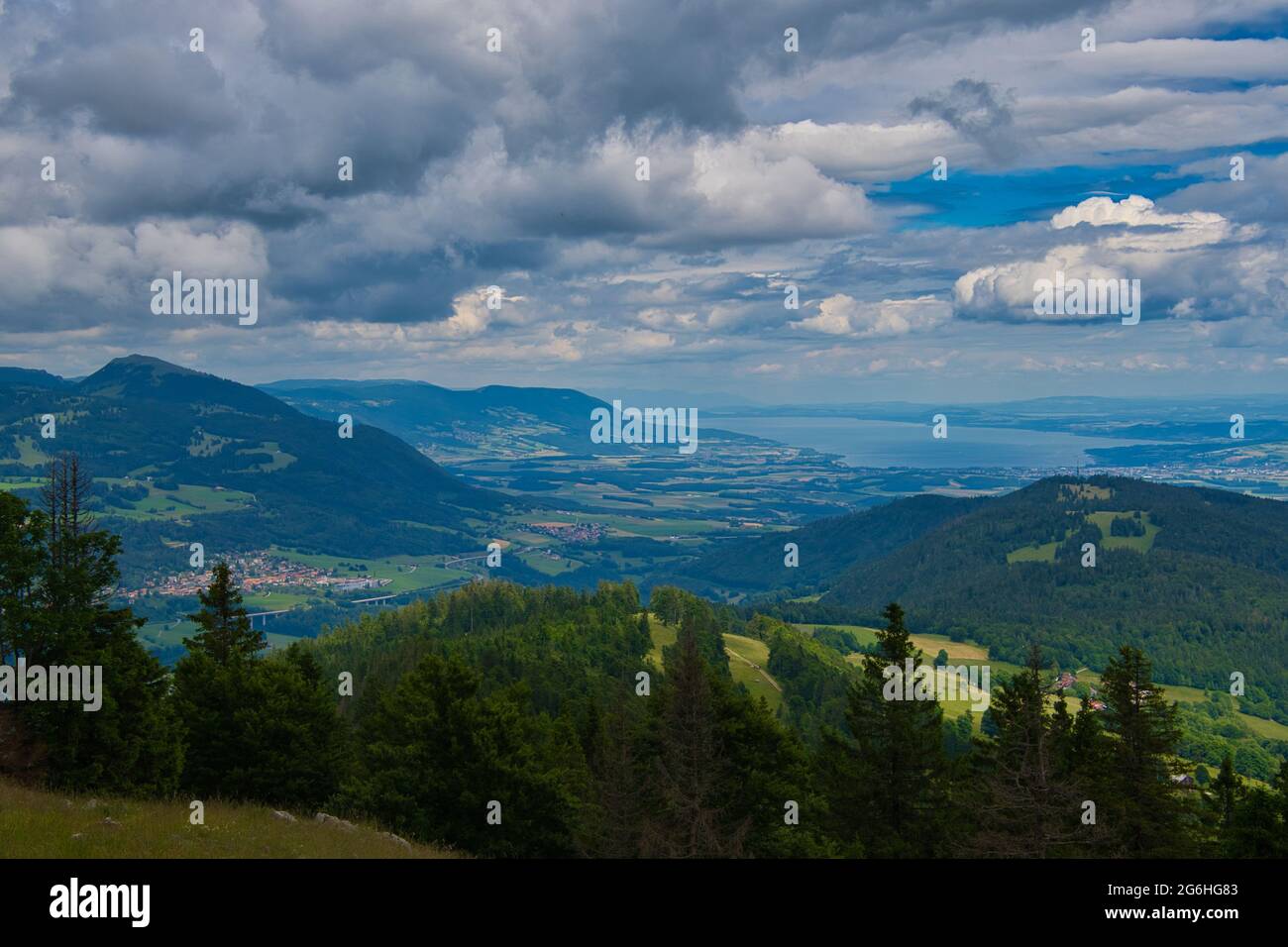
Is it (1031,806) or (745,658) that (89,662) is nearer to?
(1031,806)

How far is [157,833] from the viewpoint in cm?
1936

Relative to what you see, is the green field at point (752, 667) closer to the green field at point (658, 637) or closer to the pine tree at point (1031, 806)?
the green field at point (658, 637)

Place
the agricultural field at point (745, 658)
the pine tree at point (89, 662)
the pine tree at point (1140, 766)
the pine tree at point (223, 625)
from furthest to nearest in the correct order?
1. the agricultural field at point (745, 658)
2. the pine tree at point (223, 625)
3. the pine tree at point (1140, 766)
4. the pine tree at point (89, 662)

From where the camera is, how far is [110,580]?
113ft

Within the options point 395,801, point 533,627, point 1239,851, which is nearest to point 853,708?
point 1239,851

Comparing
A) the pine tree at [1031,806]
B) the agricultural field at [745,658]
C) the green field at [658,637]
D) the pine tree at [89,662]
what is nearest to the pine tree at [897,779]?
the pine tree at [1031,806]

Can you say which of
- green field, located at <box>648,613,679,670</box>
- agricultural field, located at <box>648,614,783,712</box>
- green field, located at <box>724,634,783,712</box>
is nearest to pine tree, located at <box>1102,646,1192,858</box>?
green field, located at <box>724,634,783,712</box>

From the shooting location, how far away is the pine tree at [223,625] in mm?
51094

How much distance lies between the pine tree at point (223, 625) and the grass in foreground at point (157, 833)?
25855 mm

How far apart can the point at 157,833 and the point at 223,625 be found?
36.0 metres

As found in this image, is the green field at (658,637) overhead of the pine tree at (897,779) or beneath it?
beneath

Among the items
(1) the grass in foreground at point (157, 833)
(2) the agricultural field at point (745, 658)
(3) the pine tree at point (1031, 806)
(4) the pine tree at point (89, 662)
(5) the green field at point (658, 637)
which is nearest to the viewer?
(1) the grass in foreground at point (157, 833)

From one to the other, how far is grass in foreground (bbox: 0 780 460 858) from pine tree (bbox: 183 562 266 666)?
84.8ft
